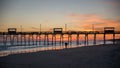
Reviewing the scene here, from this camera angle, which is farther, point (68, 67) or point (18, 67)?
point (18, 67)

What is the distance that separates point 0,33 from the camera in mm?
43688

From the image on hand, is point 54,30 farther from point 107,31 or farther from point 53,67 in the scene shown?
point 53,67

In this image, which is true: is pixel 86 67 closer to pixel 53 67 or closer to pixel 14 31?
pixel 53 67

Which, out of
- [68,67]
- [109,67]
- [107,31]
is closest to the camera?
[109,67]

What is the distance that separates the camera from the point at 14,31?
1720 inches

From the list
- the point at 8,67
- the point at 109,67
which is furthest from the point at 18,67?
the point at 109,67

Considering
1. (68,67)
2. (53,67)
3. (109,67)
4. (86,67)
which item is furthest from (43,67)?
(109,67)

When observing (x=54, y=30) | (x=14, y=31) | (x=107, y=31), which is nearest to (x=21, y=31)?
(x=14, y=31)

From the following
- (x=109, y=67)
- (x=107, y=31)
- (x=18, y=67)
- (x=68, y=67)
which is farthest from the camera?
(x=107, y=31)

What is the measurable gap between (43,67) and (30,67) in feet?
1.58

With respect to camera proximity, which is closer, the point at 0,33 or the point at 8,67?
the point at 8,67

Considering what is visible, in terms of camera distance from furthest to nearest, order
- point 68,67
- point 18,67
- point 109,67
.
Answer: point 18,67 → point 68,67 → point 109,67

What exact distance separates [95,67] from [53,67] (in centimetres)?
164

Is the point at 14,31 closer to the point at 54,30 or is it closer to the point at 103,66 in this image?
the point at 54,30
